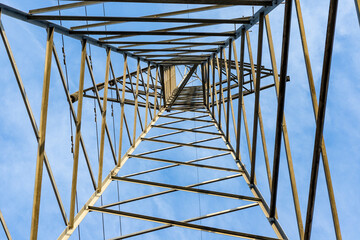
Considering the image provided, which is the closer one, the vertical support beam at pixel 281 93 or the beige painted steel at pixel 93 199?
the vertical support beam at pixel 281 93

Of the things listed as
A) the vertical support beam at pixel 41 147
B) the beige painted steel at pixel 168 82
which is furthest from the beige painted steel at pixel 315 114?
the beige painted steel at pixel 168 82

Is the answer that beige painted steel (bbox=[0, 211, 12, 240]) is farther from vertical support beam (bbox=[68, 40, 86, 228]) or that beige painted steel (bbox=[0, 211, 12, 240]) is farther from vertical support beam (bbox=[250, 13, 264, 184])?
vertical support beam (bbox=[250, 13, 264, 184])

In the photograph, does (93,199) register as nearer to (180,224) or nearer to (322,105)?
(180,224)

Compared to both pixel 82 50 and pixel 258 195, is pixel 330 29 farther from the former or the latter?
pixel 82 50

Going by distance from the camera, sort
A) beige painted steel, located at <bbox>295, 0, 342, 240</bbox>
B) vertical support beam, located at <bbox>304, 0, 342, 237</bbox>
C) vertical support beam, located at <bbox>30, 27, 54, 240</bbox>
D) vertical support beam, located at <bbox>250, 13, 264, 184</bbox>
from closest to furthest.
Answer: vertical support beam, located at <bbox>304, 0, 342, 237</bbox>, beige painted steel, located at <bbox>295, 0, 342, 240</bbox>, vertical support beam, located at <bbox>30, 27, 54, 240</bbox>, vertical support beam, located at <bbox>250, 13, 264, 184</bbox>

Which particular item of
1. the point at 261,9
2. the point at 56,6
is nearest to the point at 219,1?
the point at 261,9

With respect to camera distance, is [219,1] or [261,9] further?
[261,9]

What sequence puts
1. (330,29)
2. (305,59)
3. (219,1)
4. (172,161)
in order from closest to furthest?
(330,29)
(305,59)
(219,1)
(172,161)

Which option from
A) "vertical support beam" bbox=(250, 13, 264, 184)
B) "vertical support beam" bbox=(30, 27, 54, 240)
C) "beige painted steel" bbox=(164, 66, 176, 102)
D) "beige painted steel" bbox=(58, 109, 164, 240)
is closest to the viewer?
"vertical support beam" bbox=(30, 27, 54, 240)

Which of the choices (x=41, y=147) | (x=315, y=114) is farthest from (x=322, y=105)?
(x=41, y=147)

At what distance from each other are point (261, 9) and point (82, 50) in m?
4.86

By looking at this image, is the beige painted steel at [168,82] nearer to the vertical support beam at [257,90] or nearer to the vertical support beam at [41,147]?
the vertical support beam at [257,90]

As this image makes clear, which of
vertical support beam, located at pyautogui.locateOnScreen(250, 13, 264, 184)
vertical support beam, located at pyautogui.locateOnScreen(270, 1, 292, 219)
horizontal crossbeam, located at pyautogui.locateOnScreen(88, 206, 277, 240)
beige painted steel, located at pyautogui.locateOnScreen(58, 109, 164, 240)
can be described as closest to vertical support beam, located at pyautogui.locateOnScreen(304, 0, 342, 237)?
vertical support beam, located at pyautogui.locateOnScreen(270, 1, 292, 219)

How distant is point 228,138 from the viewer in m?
12.7
